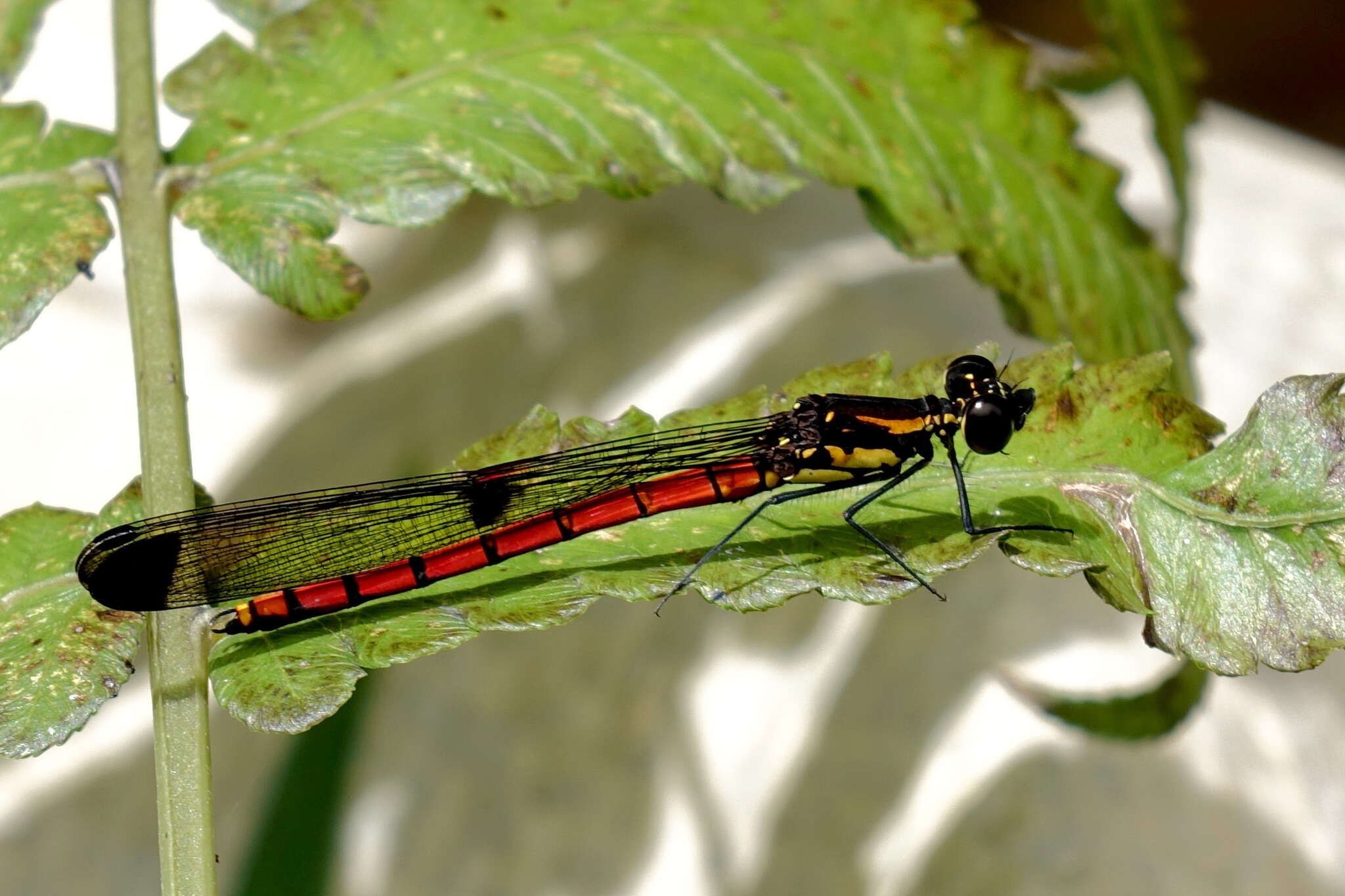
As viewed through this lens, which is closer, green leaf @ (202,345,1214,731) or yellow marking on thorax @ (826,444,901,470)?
green leaf @ (202,345,1214,731)

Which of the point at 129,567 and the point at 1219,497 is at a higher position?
the point at 129,567

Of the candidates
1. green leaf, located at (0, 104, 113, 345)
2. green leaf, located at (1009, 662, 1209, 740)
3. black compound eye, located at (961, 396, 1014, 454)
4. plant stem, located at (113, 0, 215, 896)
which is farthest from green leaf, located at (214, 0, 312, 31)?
green leaf, located at (1009, 662, 1209, 740)

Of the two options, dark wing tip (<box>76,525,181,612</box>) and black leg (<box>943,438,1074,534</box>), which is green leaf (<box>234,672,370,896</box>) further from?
black leg (<box>943,438,1074,534</box>)

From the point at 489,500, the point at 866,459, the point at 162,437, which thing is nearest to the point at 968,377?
the point at 866,459

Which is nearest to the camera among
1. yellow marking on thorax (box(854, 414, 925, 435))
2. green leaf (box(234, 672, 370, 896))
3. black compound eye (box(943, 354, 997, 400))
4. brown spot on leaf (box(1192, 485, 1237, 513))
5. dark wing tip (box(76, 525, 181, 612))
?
brown spot on leaf (box(1192, 485, 1237, 513))

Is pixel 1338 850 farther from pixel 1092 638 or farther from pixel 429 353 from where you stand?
pixel 429 353

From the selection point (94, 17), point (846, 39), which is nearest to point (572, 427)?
point (846, 39)

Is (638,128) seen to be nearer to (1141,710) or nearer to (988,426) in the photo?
(988,426)

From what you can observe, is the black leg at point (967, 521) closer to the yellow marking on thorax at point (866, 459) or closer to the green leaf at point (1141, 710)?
the yellow marking on thorax at point (866, 459)
